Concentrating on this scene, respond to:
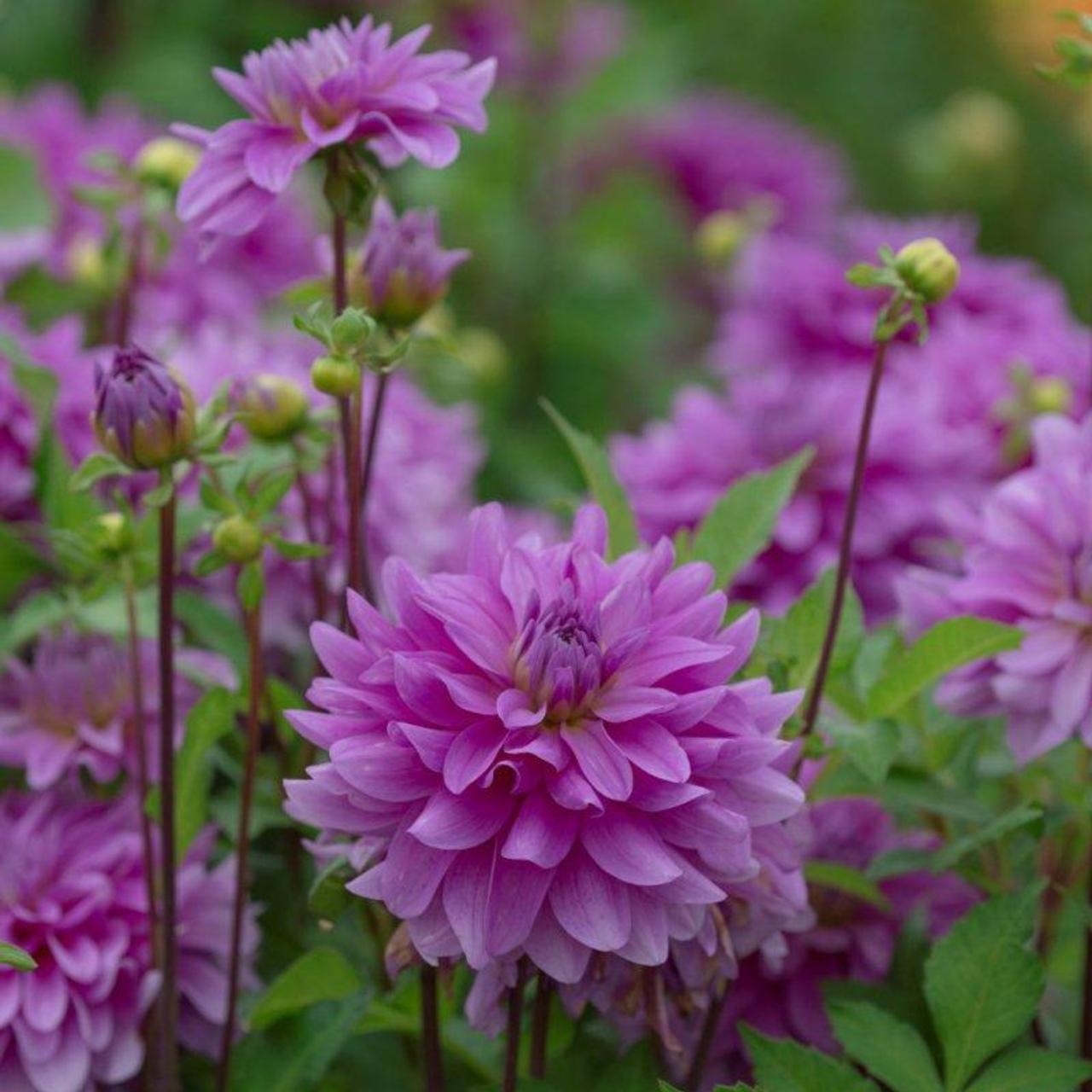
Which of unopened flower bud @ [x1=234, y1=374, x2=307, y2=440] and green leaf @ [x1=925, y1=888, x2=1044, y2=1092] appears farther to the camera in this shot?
unopened flower bud @ [x1=234, y1=374, x2=307, y2=440]

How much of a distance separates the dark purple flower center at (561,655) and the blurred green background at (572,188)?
32.1 inches

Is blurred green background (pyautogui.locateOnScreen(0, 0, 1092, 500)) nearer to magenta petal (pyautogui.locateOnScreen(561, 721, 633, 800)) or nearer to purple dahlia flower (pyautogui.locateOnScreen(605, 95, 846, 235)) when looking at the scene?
purple dahlia flower (pyautogui.locateOnScreen(605, 95, 846, 235))

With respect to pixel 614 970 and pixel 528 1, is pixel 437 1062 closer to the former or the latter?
pixel 614 970

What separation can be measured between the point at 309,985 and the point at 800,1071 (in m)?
0.19

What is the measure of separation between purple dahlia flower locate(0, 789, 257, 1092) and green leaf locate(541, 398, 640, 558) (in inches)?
8.5

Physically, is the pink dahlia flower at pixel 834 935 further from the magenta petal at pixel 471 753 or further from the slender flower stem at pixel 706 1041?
the magenta petal at pixel 471 753

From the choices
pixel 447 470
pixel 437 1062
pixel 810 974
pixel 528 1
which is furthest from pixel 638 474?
pixel 528 1

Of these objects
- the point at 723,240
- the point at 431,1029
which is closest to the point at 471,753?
the point at 431,1029

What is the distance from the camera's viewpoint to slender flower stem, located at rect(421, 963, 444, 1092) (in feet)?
1.98

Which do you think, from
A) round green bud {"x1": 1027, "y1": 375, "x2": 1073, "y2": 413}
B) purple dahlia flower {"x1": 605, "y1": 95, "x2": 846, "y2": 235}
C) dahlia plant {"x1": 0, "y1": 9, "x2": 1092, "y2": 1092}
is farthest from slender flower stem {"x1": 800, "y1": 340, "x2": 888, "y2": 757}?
purple dahlia flower {"x1": 605, "y1": 95, "x2": 846, "y2": 235}

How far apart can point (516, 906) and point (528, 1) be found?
1377 millimetres

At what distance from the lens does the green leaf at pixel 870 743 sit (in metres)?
0.64

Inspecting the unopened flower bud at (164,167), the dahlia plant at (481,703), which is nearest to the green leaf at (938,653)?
the dahlia plant at (481,703)

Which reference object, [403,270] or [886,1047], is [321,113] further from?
[886,1047]
